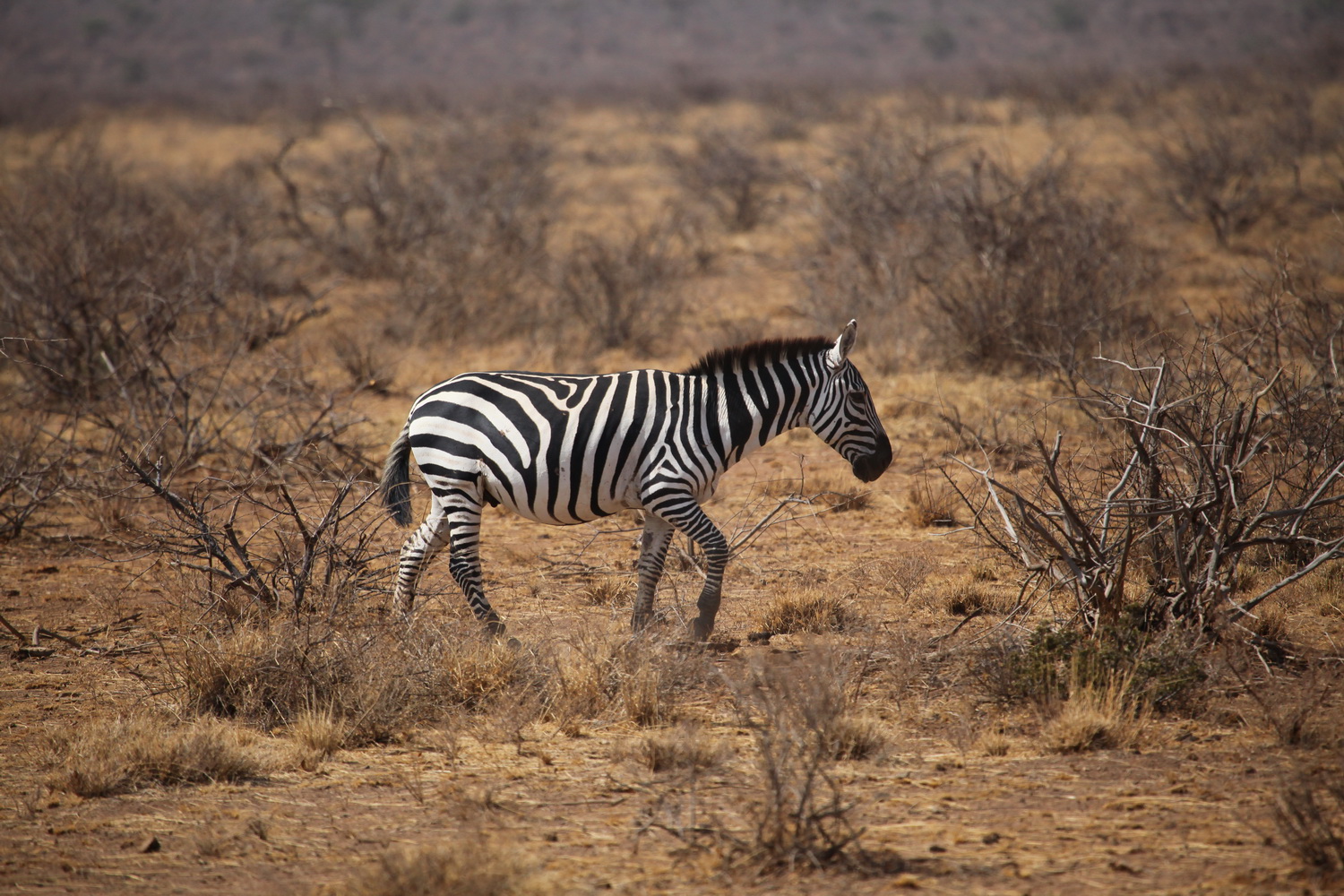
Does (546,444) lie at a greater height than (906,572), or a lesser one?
greater

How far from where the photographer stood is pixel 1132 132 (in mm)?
23016

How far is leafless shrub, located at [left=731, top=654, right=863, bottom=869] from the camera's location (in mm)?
3418

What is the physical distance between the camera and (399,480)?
5.77 meters

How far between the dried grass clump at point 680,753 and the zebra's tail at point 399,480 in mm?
2028

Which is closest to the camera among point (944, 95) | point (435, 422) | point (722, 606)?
point (435, 422)

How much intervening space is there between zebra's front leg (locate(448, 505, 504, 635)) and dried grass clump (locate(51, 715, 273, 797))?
137 cm

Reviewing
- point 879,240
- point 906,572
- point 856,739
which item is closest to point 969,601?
point 906,572

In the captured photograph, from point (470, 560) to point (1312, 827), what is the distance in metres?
3.69

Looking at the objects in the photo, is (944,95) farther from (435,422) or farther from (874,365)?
(435,422)

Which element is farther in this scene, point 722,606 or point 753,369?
point 722,606

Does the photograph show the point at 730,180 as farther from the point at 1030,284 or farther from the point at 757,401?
the point at 757,401

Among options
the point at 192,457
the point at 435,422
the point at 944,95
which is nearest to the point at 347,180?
the point at 192,457

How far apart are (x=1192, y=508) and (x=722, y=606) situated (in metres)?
2.51

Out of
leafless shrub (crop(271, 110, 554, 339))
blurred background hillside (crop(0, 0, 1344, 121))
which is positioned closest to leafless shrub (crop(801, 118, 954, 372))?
leafless shrub (crop(271, 110, 554, 339))
